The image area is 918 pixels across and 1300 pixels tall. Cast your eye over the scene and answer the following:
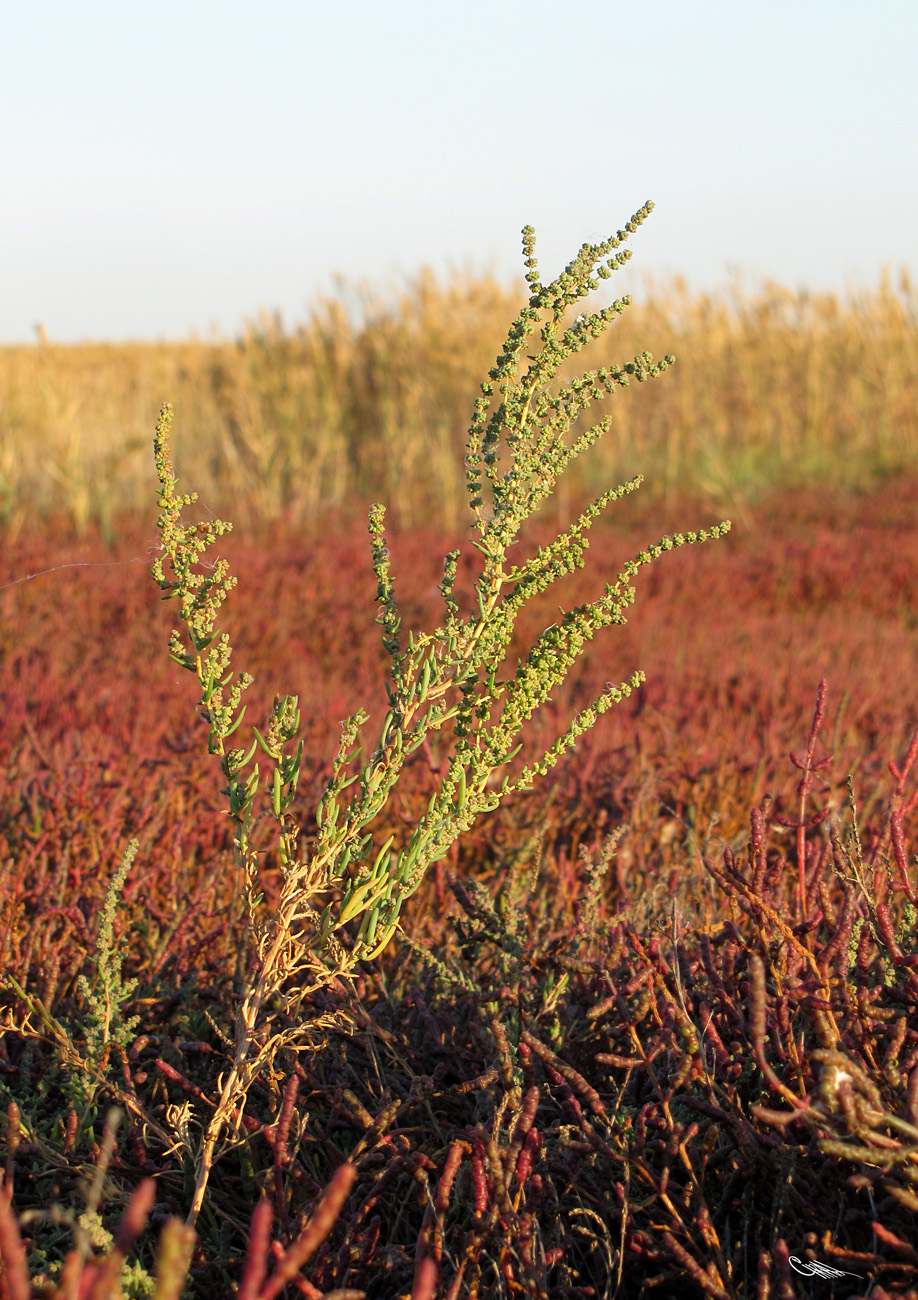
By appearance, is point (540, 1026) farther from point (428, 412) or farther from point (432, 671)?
point (428, 412)

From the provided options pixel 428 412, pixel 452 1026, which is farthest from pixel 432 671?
pixel 428 412

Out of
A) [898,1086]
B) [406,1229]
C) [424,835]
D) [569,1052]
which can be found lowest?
[406,1229]

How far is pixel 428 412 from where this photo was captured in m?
9.91

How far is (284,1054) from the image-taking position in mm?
1519

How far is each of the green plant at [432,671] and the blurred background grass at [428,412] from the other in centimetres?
563

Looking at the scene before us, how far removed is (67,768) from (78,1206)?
4.57 feet

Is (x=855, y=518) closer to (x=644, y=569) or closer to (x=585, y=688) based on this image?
(x=644, y=569)

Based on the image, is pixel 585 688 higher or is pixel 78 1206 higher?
pixel 585 688

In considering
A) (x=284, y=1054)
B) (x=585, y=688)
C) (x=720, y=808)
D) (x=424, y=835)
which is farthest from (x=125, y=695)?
(x=424, y=835)

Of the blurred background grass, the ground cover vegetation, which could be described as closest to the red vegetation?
the ground cover vegetation

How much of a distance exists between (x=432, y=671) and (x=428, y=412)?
29.1 feet

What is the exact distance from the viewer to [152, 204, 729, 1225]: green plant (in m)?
1.29

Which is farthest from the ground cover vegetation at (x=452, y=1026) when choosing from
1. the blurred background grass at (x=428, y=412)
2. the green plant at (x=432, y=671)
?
the blurred background grass at (x=428, y=412)

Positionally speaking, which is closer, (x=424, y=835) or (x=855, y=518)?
(x=424, y=835)
